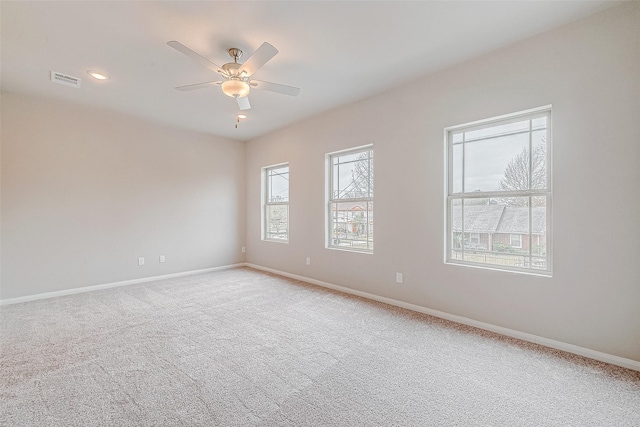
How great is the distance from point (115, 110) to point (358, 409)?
5141 mm

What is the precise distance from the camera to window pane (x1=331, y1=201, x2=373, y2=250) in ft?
13.7

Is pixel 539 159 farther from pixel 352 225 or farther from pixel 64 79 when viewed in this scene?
pixel 64 79

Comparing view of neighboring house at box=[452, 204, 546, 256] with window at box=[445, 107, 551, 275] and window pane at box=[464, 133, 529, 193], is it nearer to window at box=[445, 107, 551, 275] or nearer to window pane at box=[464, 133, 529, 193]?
window at box=[445, 107, 551, 275]

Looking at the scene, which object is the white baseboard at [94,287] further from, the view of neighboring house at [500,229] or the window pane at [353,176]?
the view of neighboring house at [500,229]

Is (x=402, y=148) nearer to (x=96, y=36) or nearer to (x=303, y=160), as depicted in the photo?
(x=303, y=160)

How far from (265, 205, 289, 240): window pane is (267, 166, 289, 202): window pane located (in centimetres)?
18

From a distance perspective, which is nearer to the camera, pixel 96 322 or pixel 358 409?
pixel 358 409

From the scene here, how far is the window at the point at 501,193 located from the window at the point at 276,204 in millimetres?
3142

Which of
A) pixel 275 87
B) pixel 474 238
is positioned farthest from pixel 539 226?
pixel 275 87

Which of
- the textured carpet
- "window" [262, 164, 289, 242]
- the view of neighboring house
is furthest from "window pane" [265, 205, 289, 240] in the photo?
the view of neighboring house

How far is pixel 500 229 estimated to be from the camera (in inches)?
116

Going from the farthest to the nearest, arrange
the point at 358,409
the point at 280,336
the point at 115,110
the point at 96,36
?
the point at 115,110, the point at 280,336, the point at 96,36, the point at 358,409

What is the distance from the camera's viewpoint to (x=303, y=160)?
5.00 m

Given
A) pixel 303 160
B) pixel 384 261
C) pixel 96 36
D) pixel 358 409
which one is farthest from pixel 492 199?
pixel 96 36
